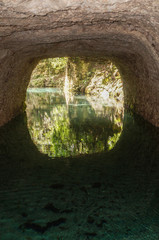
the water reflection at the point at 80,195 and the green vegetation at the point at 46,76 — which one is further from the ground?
the green vegetation at the point at 46,76

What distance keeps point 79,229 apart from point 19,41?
3.89 m

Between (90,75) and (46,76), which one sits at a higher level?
(46,76)

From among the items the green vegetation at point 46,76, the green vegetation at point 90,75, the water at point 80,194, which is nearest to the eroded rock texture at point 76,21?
the water at point 80,194

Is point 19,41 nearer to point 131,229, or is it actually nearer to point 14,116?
point 131,229

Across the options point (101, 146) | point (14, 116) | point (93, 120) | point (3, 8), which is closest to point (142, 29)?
point (3, 8)

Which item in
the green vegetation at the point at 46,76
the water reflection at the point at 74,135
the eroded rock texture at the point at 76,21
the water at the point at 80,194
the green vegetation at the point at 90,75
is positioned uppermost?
the green vegetation at the point at 46,76

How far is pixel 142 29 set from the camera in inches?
140

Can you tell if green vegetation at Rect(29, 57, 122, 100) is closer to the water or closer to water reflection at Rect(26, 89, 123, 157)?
water reflection at Rect(26, 89, 123, 157)

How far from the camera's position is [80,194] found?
2.97 m

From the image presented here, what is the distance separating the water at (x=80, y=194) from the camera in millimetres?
2279

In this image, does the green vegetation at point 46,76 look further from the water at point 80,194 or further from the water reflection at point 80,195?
the water reflection at point 80,195

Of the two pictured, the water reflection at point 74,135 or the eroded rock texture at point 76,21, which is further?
the water reflection at point 74,135

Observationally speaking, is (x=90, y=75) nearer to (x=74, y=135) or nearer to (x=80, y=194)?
(x=74, y=135)

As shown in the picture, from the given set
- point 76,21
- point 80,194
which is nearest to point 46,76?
point 76,21
